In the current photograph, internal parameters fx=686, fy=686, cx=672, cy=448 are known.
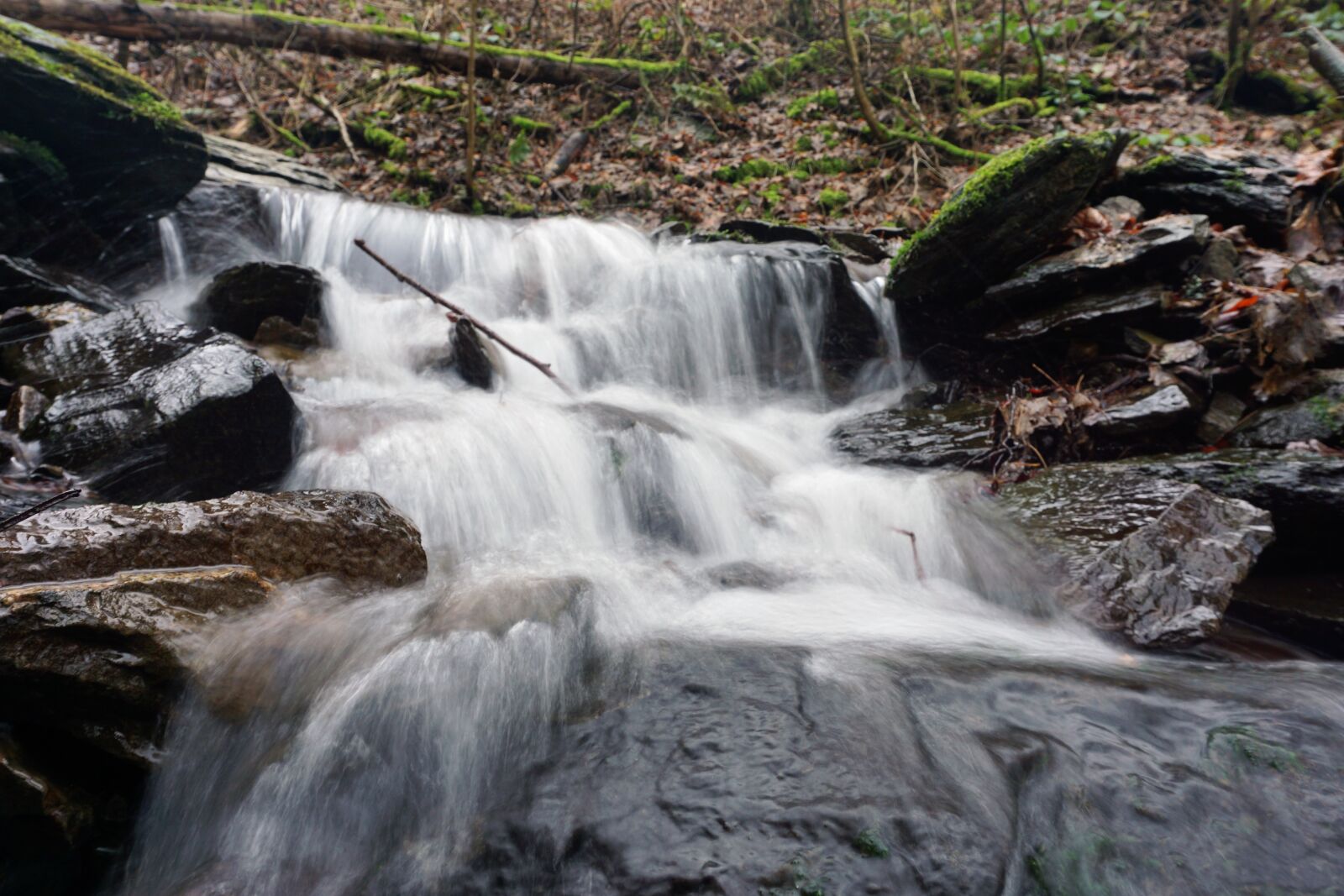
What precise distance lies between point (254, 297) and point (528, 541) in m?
3.33

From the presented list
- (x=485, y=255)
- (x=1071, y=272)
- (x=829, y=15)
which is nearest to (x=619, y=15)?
(x=829, y=15)

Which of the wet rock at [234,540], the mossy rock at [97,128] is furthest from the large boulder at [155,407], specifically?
the mossy rock at [97,128]

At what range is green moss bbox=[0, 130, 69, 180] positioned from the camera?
15.8 ft

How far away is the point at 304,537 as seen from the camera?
2756mm

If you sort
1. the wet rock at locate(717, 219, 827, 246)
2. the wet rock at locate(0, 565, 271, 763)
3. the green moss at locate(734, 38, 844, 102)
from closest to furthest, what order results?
the wet rock at locate(0, 565, 271, 763) → the wet rock at locate(717, 219, 827, 246) → the green moss at locate(734, 38, 844, 102)

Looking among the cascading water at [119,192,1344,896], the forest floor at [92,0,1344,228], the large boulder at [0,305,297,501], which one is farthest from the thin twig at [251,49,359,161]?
the cascading water at [119,192,1344,896]

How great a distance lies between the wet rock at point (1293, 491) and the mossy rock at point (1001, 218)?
2305mm

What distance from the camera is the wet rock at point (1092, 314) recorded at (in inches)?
177

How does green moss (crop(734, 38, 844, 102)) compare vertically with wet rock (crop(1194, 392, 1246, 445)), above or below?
above

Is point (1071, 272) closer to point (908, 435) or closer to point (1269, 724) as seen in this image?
point (908, 435)

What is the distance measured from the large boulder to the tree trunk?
357 inches

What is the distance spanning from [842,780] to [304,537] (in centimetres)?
220

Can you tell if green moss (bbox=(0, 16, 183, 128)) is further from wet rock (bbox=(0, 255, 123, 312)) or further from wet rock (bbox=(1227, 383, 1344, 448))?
wet rock (bbox=(1227, 383, 1344, 448))

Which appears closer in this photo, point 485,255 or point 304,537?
point 304,537
